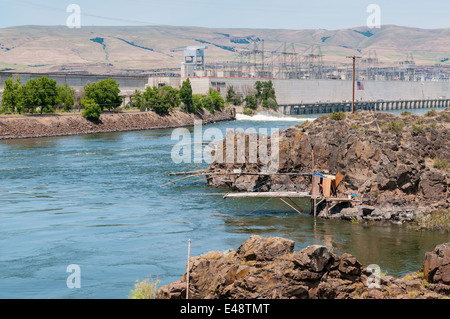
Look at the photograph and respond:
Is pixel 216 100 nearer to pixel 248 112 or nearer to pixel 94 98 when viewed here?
pixel 248 112

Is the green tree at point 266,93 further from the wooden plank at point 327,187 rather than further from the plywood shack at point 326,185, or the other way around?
the wooden plank at point 327,187

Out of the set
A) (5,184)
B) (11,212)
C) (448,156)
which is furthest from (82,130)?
(448,156)

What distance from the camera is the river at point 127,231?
93.0ft

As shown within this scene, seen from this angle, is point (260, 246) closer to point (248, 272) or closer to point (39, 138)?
point (248, 272)

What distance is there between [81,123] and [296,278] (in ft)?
314

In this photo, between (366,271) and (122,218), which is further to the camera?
(122,218)

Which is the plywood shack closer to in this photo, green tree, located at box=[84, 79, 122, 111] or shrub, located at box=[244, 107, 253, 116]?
green tree, located at box=[84, 79, 122, 111]

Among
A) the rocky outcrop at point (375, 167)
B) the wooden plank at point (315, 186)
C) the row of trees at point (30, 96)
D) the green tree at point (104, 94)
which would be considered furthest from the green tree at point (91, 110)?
the wooden plank at point (315, 186)

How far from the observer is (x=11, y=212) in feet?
141

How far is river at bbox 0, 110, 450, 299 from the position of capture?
93.0ft

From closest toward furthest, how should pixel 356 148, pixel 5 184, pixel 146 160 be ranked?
pixel 356 148 → pixel 5 184 → pixel 146 160

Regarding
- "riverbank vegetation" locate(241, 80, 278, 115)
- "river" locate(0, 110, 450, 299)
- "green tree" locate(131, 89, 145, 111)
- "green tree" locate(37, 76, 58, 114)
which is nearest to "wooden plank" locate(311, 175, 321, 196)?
"river" locate(0, 110, 450, 299)

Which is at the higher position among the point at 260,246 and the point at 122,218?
the point at 260,246

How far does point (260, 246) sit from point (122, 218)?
2107 cm
